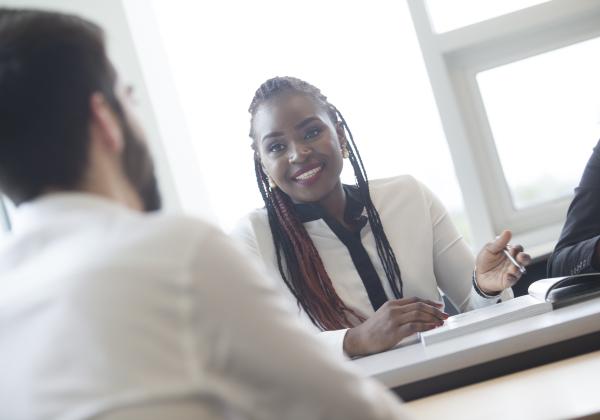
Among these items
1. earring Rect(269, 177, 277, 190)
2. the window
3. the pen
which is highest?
the window

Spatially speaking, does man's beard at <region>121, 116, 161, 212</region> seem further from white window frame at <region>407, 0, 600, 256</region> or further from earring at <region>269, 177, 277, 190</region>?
white window frame at <region>407, 0, 600, 256</region>

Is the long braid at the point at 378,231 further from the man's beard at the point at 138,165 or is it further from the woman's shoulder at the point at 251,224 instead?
the man's beard at the point at 138,165

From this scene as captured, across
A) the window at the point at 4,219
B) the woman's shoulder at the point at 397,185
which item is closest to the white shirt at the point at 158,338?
the woman's shoulder at the point at 397,185

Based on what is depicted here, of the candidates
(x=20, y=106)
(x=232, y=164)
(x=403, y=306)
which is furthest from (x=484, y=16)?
(x=20, y=106)

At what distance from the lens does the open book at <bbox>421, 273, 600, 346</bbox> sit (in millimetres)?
1539

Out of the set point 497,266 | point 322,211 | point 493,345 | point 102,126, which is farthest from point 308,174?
point 102,126

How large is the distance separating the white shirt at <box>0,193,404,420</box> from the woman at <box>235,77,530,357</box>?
54.3 inches

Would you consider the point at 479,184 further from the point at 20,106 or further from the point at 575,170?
the point at 20,106

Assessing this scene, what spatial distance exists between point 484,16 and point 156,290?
2.75 m

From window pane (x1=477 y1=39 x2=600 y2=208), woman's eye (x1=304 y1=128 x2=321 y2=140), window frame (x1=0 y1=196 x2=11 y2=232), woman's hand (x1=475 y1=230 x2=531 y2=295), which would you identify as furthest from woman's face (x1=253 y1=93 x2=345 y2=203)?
window pane (x1=477 y1=39 x2=600 y2=208)

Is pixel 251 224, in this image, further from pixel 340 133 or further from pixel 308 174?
pixel 340 133

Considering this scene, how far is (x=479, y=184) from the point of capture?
3.09 metres

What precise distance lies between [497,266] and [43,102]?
53.9 inches

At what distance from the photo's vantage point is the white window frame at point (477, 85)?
3.07m
